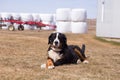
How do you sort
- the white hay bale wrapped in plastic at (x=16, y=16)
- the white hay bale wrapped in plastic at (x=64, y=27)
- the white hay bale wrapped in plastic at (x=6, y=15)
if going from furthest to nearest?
the white hay bale wrapped in plastic at (x=6, y=15) → the white hay bale wrapped in plastic at (x=16, y=16) → the white hay bale wrapped in plastic at (x=64, y=27)

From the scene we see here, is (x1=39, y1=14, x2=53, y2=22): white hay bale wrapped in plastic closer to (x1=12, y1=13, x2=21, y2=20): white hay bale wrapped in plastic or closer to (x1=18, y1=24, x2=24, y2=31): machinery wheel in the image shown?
(x1=12, y1=13, x2=21, y2=20): white hay bale wrapped in plastic

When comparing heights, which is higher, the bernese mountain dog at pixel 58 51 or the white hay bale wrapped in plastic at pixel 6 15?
the bernese mountain dog at pixel 58 51

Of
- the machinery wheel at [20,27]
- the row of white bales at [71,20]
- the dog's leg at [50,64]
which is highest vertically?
the dog's leg at [50,64]

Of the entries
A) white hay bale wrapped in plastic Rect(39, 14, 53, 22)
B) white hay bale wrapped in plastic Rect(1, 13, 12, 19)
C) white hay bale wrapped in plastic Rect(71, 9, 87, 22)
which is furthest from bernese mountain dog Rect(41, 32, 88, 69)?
white hay bale wrapped in plastic Rect(1, 13, 12, 19)

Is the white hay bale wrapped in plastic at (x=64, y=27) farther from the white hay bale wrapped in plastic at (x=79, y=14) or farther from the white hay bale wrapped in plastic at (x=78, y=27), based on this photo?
the white hay bale wrapped in plastic at (x=79, y=14)

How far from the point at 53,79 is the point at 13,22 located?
40426mm

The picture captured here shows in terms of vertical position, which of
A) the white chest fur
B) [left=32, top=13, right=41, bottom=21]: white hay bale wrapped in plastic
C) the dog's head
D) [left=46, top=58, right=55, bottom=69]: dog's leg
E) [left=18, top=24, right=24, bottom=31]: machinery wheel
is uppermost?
the dog's head

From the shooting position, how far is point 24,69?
10.5 meters

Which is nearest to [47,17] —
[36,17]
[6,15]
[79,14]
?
[36,17]

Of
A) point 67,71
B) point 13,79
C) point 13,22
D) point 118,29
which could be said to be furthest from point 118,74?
point 13,22

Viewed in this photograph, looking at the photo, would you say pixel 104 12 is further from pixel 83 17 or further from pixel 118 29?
pixel 83 17

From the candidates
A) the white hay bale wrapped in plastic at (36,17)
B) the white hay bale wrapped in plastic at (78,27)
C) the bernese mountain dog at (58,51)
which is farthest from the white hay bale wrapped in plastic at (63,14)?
the bernese mountain dog at (58,51)

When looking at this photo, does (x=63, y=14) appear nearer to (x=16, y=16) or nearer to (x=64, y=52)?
(x=16, y=16)

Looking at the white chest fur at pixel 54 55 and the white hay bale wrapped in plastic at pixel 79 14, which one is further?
the white hay bale wrapped in plastic at pixel 79 14
